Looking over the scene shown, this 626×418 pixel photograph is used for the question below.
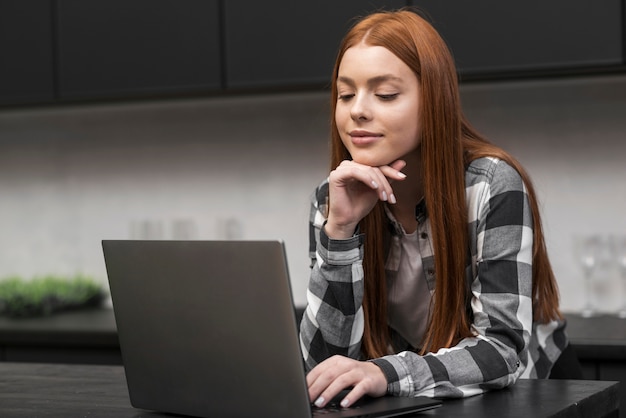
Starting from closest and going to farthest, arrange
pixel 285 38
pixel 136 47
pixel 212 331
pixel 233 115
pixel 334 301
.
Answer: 1. pixel 212 331
2. pixel 334 301
3. pixel 285 38
4. pixel 136 47
5. pixel 233 115

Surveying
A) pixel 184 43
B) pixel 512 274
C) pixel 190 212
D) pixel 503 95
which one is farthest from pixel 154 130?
pixel 512 274

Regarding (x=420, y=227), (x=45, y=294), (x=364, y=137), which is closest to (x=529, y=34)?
(x=420, y=227)

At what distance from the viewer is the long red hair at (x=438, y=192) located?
5.35 ft

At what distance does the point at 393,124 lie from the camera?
5.41 feet

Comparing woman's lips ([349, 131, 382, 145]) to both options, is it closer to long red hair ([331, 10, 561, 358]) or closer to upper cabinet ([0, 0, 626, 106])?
long red hair ([331, 10, 561, 358])

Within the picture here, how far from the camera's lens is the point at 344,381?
51.8 inches

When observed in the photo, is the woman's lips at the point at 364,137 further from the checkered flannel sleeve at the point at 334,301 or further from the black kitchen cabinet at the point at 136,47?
the black kitchen cabinet at the point at 136,47

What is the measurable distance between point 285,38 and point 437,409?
194 cm

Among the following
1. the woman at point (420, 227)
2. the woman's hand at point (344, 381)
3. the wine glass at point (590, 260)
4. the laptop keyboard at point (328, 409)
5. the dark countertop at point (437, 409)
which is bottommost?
the wine glass at point (590, 260)

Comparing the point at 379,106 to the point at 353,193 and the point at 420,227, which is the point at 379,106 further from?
the point at 420,227

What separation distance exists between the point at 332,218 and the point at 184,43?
68.9 inches

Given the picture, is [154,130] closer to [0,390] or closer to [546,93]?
[546,93]

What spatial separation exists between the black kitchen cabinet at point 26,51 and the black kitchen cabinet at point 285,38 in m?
0.70

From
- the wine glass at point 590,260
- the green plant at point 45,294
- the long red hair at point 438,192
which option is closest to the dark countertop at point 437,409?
the long red hair at point 438,192
